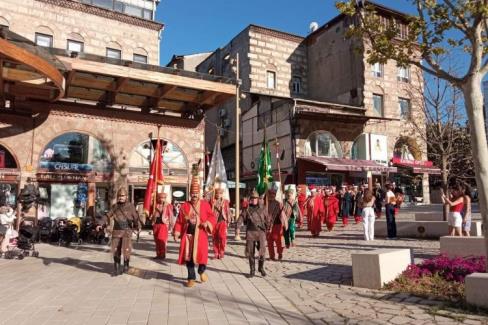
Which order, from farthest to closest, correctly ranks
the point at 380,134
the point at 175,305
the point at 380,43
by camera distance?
the point at 380,134 → the point at 380,43 → the point at 175,305

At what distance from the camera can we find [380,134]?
1220 inches

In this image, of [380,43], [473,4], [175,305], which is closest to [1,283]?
[175,305]

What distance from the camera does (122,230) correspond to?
952cm

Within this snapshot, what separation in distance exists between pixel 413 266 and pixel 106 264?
24.3 feet

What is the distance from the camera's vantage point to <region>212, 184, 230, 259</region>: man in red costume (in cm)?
1151

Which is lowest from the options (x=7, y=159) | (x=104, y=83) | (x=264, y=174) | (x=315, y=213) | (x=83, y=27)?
(x=315, y=213)

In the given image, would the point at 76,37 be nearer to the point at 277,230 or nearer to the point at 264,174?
the point at 264,174

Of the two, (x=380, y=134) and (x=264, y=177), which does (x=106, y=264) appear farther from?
(x=380, y=134)

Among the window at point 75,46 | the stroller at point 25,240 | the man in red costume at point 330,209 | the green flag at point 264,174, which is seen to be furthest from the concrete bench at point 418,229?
the window at point 75,46

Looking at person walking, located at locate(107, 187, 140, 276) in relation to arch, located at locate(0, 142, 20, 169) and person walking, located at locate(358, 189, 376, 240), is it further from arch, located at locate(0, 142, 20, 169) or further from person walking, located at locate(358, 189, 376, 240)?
arch, located at locate(0, 142, 20, 169)

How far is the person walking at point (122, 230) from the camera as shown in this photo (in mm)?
9414

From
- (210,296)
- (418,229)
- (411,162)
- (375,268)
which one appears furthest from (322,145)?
(210,296)

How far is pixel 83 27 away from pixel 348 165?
1759 centimetres

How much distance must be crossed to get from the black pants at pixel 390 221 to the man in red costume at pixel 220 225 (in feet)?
18.9
